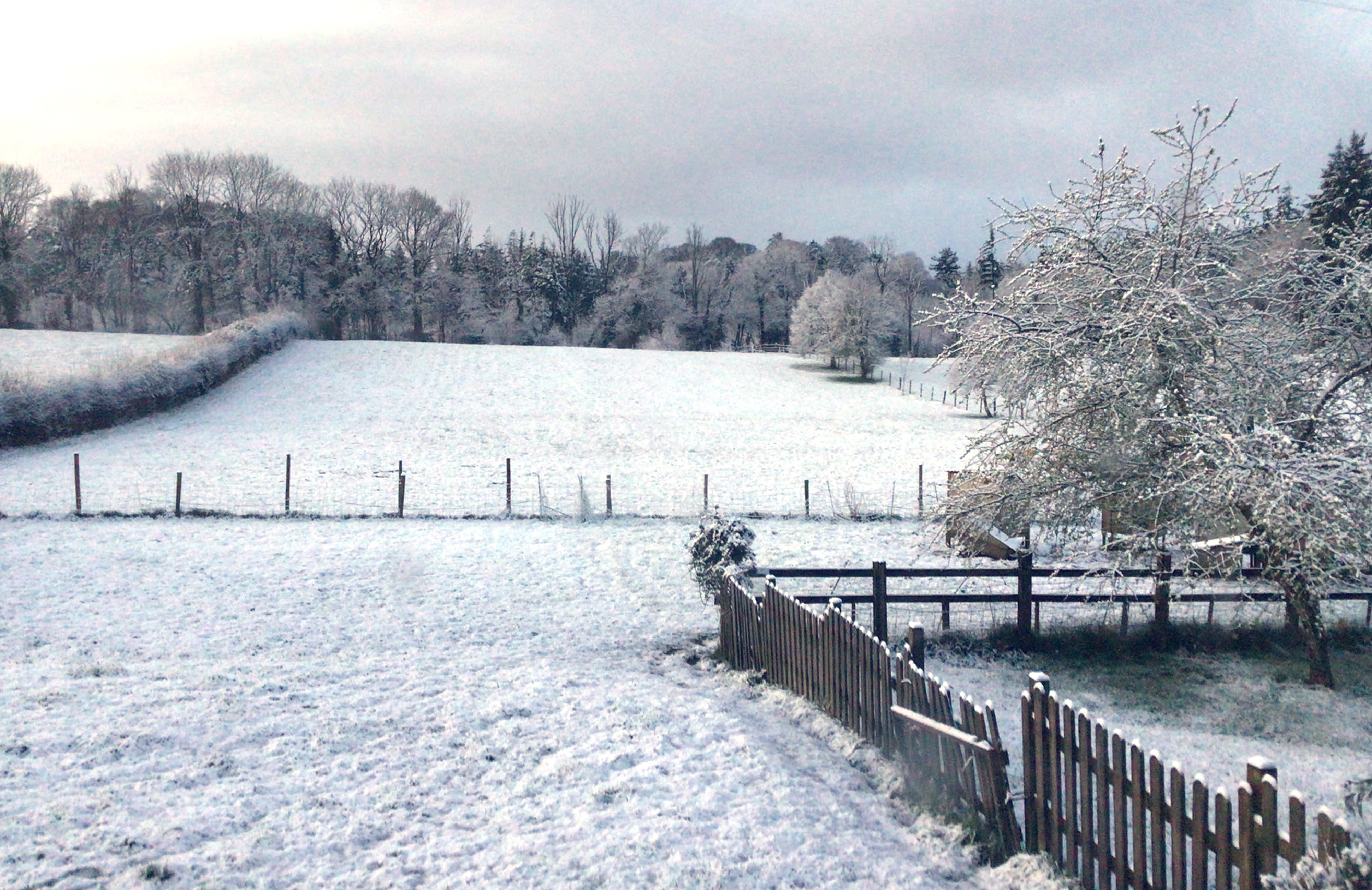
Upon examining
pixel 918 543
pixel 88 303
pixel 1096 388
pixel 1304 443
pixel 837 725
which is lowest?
pixel 837 725

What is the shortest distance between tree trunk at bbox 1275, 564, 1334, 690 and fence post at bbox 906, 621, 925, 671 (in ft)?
17.0

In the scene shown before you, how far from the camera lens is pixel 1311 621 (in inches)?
391

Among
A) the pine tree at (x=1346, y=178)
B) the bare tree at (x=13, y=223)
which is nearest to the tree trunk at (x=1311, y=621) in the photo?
the pine tree at (x=1346, y=178)

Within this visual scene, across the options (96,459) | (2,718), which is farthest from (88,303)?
(2,718)

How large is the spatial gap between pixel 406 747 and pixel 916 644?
4416 mm

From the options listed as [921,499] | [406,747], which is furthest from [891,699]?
[921,499]

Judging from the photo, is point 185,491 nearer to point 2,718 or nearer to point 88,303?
point 2,718

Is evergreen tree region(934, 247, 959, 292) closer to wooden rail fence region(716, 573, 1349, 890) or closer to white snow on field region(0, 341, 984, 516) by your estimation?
white snow on field region(0, 341, 984, 516)

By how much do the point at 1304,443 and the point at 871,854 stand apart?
689 cm

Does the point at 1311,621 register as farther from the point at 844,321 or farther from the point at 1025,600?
the point at 844,321

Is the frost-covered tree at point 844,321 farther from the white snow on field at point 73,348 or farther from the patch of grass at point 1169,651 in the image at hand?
the patch of grass at point 1169,651

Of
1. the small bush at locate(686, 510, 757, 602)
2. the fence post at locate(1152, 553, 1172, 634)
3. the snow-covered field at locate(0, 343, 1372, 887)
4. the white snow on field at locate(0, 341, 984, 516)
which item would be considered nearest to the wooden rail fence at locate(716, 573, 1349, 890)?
the snow-covered field at locate(0, 343, 1372, 887)

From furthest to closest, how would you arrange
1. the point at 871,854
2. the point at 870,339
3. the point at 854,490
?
the point at 870,339 < the point at 854,490 < the point at 871,854

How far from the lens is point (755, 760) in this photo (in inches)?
285
